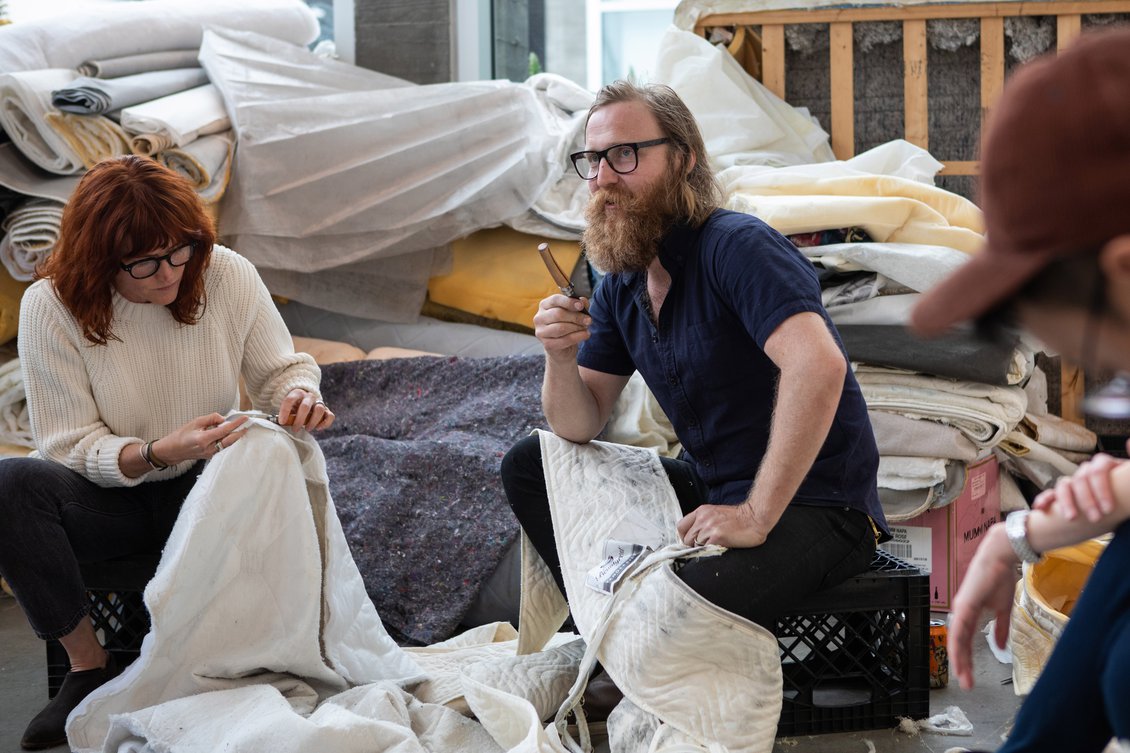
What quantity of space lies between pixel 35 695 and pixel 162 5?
97.5 inches

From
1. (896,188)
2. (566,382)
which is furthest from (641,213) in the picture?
(896,188)

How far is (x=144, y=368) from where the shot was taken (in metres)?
2.38

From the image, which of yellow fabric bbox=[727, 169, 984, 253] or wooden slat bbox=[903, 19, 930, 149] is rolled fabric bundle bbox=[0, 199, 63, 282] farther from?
wooden slat bbox=[903, 19, 930, 149]

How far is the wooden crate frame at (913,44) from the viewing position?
3.76 m

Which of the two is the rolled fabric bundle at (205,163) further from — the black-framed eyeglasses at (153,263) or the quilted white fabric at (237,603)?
the quilted white fabric at (237,603)

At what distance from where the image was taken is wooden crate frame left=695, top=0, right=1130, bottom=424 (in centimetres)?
376

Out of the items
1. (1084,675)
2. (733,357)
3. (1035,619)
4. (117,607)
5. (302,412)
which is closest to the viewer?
(1084,675)

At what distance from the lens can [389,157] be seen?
3.78 meters

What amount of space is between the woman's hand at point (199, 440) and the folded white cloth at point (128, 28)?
77.3 inches

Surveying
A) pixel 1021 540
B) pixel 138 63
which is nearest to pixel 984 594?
pixel 1021 540

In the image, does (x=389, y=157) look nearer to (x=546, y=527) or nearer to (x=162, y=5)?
(x=162, y=5)

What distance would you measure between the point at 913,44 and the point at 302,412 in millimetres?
2497

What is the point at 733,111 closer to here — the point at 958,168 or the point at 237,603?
the point at 958,168

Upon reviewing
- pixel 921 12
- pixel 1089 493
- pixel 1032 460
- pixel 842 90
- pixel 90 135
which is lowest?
pixel 1032 460
